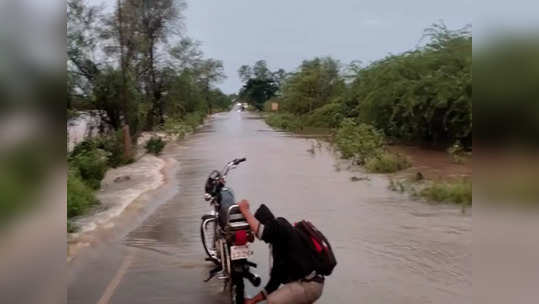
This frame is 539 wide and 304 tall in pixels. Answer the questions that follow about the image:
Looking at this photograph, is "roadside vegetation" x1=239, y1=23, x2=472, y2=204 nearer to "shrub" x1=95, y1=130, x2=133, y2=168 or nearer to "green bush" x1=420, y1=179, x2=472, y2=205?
"green bush" x1=420, y1=179, x2=472, y2=205

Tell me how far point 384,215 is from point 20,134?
779 cm

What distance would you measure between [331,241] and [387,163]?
7.31 meters

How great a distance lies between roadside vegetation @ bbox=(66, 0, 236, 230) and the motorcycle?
147 cm

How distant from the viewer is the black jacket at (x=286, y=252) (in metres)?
4.15

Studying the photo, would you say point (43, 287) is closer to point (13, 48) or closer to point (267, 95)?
point (13, 48)

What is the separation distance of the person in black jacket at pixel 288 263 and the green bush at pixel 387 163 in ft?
35.5

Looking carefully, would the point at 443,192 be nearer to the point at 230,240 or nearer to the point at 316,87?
the point at 230,240

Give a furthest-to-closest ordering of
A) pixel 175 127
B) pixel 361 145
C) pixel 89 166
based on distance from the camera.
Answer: pixel 175 127 → pixel 361 145 → pixel 89 166

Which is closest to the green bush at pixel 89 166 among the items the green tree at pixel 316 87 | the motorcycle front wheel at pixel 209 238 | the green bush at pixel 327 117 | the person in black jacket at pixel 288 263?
the motorcycle front wheel at pixel 209 238

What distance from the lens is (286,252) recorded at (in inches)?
166

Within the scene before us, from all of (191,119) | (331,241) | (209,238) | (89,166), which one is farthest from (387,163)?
(191,119)

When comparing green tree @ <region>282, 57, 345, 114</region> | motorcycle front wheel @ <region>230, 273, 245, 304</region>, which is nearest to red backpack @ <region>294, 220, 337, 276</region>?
motorcycle front wheel @ <region>230, 273, 245, 304</region>

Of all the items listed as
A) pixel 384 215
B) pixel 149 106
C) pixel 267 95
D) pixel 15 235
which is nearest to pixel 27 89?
pixel 15 235

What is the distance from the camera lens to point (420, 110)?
19.2 meters
